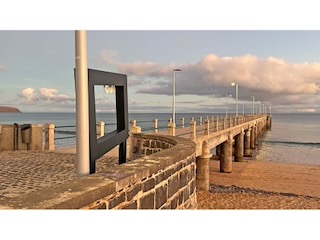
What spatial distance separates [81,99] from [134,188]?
1136 mm

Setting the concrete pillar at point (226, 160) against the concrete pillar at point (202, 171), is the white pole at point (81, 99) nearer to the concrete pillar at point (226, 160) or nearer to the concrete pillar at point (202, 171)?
the concrete pillar at point (202, 171)

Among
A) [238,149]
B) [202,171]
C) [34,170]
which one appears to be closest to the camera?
[34,170]

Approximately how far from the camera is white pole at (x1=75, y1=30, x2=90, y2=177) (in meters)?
3.98

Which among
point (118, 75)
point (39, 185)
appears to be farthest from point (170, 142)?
point (39, 185)

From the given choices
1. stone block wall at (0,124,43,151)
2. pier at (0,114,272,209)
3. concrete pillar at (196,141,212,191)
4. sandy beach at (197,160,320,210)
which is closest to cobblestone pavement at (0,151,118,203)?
pier at (0,114,272,209)

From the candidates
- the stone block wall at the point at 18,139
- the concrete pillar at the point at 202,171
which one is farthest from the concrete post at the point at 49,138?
the concrete pillar at the point at 202,171

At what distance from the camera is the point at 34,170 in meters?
7.85

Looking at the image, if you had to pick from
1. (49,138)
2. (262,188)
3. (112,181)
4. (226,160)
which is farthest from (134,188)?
(226,160)

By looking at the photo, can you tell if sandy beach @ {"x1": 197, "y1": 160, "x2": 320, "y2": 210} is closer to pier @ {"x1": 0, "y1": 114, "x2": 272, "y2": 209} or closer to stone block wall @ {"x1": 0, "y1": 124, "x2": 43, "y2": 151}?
pier @ {"x1": 0, "y1": 114, "x2": 272, "y2": 209}

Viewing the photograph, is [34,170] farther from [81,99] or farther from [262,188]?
[262,188]

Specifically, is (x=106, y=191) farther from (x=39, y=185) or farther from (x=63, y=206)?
(x=39, y=185)

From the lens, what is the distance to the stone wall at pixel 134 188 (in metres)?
2.83
